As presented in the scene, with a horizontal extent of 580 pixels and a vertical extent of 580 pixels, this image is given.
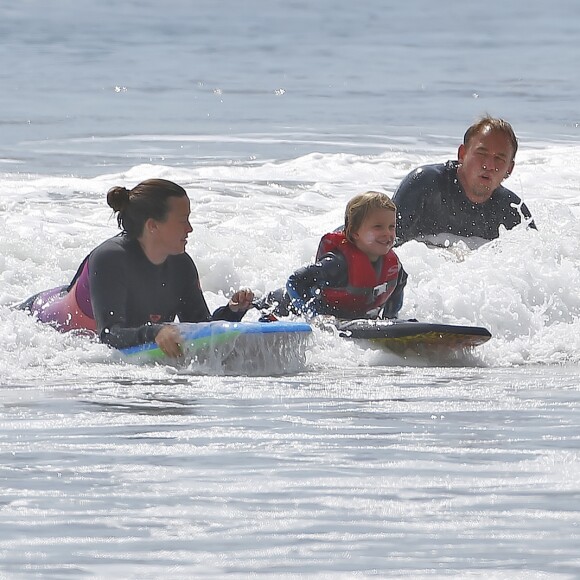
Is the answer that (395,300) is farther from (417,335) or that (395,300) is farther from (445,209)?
(445,209)

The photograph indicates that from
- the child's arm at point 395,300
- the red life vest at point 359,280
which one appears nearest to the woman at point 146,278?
the red life vest at point 359,280

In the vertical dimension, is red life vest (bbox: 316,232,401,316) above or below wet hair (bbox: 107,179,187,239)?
below

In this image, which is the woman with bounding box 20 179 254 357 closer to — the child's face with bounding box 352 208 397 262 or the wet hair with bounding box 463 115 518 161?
the child's face with bounding box 352 208 397 262

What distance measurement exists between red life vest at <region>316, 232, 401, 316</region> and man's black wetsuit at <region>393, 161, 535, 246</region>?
166cm

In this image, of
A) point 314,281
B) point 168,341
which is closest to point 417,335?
point 314,281

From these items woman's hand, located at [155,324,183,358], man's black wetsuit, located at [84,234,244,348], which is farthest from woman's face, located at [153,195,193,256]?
woman's hand, located at [155,324,183,358]

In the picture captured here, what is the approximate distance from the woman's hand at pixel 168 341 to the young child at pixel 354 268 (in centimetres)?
102

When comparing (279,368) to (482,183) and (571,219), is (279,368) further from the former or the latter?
(571,219)

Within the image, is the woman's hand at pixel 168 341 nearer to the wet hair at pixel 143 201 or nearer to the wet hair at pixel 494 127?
the wet hair at pixel 143 201

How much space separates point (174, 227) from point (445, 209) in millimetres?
2899

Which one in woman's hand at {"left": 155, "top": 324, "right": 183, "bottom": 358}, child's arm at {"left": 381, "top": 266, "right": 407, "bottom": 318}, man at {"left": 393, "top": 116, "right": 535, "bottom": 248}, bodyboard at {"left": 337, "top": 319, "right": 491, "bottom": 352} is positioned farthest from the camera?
man at {"left": 393, "top": 116, "right": 535, "bottom": 248}

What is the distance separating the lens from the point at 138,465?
19.2 ft

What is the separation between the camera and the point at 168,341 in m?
7.71

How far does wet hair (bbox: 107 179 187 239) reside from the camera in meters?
7.94
